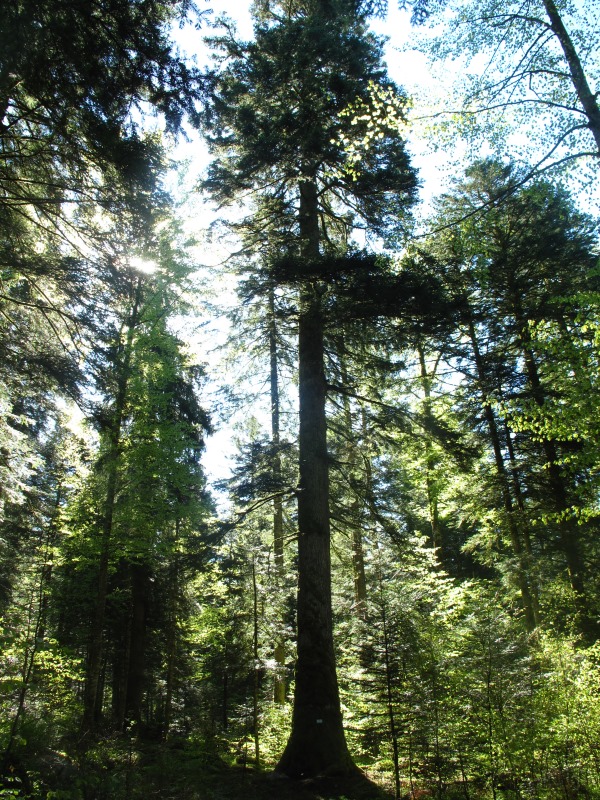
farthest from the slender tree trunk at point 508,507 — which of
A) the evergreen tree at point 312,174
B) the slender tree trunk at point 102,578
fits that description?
the slender tree trunk at point 102,578

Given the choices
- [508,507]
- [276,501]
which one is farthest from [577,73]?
[508,507]

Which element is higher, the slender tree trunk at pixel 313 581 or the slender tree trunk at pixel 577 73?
the slender tree trunk at pixel 577 73

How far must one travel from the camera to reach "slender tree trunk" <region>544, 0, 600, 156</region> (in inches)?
265

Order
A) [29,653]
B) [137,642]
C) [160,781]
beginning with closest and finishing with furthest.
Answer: [160,781]
[29,653]
[137,642]

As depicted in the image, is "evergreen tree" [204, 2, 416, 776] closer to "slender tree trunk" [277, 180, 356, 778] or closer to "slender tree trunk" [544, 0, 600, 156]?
"slender tree trunk" [277, 180, 356, 778]

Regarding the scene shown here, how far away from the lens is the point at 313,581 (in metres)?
8.90

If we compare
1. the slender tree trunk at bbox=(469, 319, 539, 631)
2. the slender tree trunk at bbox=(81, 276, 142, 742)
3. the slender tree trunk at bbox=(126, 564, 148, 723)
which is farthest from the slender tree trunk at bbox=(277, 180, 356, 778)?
the slender tree trunk at bbox=(126, 564, 148, 723)

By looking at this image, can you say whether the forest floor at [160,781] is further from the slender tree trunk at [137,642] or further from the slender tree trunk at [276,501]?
the slender tree trunk at [137,642]

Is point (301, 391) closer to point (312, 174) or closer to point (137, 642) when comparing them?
point (312, 174)

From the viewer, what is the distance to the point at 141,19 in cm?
590

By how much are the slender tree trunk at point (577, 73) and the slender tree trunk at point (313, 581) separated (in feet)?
14.8

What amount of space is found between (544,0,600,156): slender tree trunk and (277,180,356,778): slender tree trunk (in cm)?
451

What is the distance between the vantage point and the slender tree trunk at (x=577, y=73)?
6723 mm

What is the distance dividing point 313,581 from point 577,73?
29.2 ft
